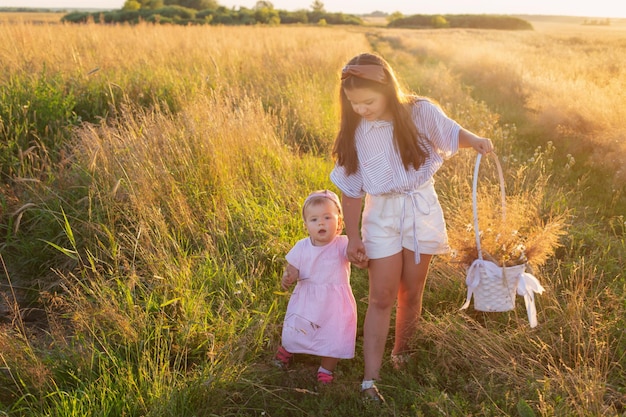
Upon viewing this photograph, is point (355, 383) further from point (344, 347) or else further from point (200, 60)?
point (200, 60)

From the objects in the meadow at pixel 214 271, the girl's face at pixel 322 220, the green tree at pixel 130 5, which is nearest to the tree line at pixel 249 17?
the green tree at pixel 130 5

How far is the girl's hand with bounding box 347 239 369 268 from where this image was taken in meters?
2.86

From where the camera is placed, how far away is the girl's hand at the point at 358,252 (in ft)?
9.39

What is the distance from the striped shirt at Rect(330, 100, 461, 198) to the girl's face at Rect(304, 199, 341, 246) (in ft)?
1.02

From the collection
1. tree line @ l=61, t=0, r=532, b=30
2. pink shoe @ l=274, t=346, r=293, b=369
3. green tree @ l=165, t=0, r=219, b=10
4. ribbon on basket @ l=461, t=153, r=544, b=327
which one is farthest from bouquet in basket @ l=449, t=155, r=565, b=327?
green tree @ l=165, t=0, r=219, b=10

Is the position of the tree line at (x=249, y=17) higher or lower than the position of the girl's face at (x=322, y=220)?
higher

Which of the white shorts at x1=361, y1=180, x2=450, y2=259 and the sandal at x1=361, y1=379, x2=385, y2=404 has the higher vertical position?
the white shorts at x1=361, y1=180, x2=450, y2=259

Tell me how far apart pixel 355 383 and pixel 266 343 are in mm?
628

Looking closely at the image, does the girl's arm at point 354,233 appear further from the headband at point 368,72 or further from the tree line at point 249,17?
the tree line at point 249,17

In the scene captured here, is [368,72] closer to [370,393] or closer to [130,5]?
[370,393]

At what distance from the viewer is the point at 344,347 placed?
3188 mm

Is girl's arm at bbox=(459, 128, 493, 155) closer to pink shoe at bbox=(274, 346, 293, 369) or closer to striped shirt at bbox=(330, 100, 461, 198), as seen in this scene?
striped shirt at bbox=(330, 100, 461, 198)

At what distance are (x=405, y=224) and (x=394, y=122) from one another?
0.51 meters

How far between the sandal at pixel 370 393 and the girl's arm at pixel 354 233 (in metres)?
0.62
